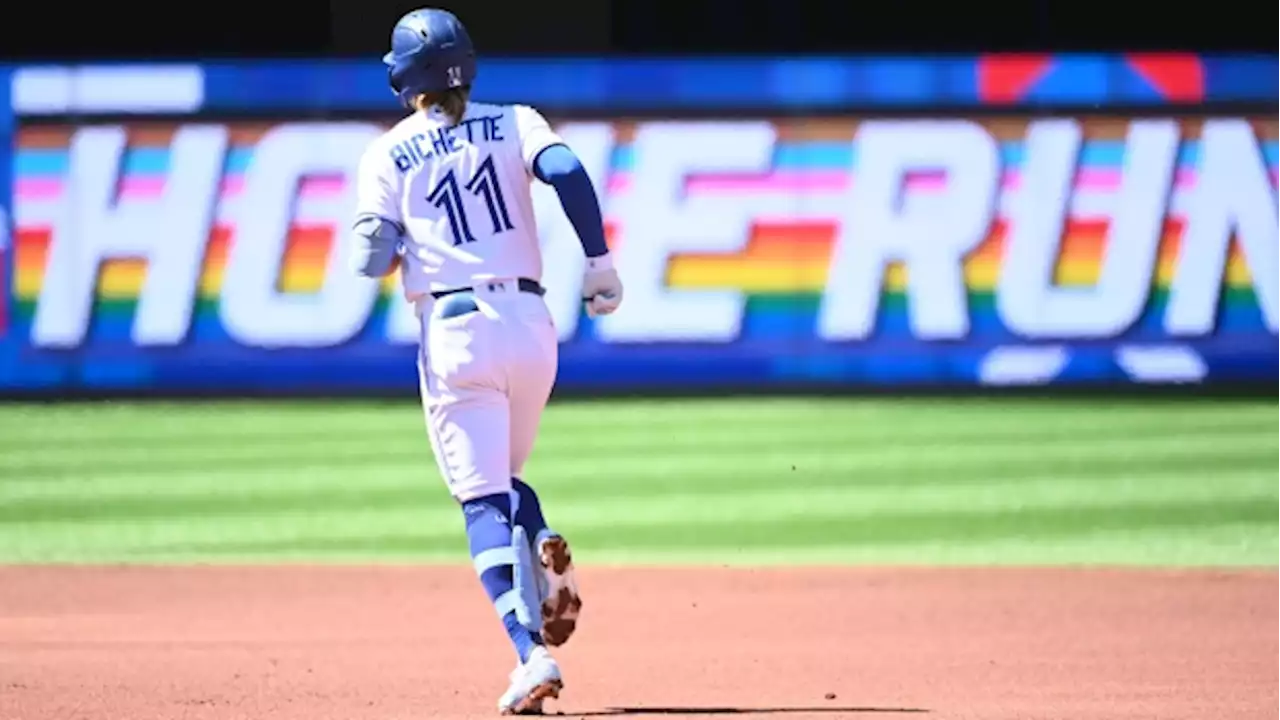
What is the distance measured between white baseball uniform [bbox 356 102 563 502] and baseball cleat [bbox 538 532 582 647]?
22 centimetres

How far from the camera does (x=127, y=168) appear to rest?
1792 cm

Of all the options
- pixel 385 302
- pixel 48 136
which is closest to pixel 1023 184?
pixel 385 302

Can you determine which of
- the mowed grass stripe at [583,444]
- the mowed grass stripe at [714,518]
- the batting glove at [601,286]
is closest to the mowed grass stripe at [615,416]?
the mowed grass stripe at [583,444]

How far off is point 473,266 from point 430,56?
0.54m

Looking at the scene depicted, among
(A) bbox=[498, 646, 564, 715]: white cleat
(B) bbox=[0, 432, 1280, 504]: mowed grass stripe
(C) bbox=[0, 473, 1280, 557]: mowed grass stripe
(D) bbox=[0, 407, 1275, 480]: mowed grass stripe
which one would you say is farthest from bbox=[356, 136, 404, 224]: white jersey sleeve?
(D) bbox=[0, 407, 1275, 480]: mowed grass stripe

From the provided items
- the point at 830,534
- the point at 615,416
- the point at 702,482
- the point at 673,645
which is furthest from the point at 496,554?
the point at 615,416

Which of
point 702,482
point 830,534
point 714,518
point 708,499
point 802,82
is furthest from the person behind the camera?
point 802,82

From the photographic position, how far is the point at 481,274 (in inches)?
258

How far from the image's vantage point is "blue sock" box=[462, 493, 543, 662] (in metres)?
6.48

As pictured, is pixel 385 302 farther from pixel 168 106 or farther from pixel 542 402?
pixel 542 402

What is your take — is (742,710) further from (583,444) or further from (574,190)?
(583,444)

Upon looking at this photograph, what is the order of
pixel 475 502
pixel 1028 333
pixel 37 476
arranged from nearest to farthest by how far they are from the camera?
1. pixel 475 502
2. pixel 37 476
3. pixel 1028 333

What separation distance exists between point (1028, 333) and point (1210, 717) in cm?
1098

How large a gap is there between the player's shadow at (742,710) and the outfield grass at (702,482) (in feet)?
13.8
